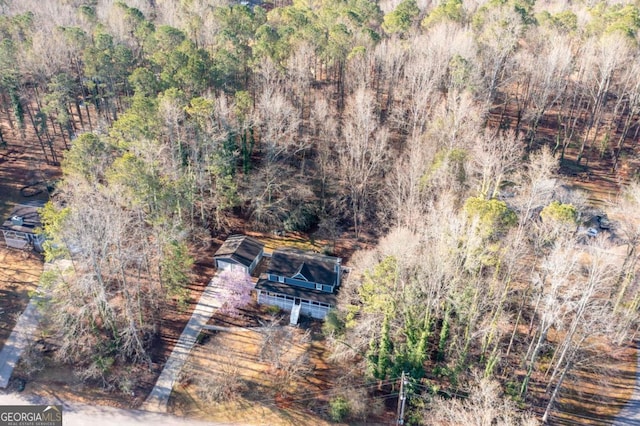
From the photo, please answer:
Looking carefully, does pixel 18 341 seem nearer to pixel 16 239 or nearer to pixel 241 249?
pixel 16 239

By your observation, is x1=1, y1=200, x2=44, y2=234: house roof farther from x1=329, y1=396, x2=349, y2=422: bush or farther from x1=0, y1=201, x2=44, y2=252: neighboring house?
x1=329, y1=396, x2=349, y2=422: bush

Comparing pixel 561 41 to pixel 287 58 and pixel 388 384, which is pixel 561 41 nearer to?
pixel 287 58

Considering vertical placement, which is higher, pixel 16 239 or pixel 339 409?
pixel 16 239

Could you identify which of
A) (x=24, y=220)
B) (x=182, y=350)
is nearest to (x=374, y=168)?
(x=182, y=350)

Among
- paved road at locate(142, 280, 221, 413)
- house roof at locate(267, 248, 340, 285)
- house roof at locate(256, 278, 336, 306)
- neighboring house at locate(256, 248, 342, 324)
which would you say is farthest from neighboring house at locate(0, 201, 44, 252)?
house roof at locate(267, 248, 340, 285)

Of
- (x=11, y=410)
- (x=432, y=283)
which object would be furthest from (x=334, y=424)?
(x=11, y=410)
